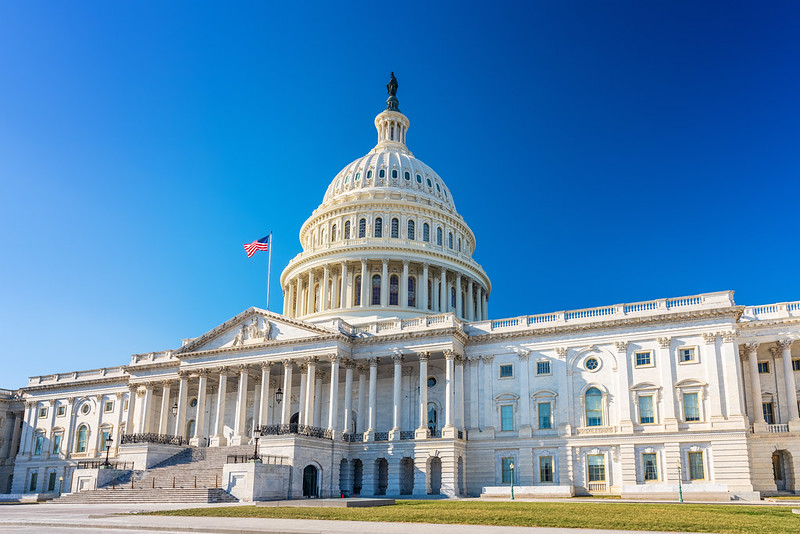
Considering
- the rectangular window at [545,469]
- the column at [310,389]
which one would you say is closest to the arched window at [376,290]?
the column at [310,389]

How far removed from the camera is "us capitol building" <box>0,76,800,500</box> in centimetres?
5072

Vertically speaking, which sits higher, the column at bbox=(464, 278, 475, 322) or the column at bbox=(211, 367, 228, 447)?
the column at bbox=(464, 278, 475, 322)

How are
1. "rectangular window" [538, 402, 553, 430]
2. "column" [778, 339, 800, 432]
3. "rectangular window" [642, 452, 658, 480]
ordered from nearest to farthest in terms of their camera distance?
"rectangular window" [642, 452, 658, 480], "column" [778, 339, 800, 432], "rectangular window" [538, 402, 553, 430]

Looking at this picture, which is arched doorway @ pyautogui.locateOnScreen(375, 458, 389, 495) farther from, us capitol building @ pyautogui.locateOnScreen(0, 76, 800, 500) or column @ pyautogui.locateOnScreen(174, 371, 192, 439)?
column @ pyautogui.locateOnScreen(174, 371, 192, 439)

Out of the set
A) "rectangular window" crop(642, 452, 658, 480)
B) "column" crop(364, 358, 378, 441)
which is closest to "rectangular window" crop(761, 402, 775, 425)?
"rectangular window" crop(642, 452, 658, 480)

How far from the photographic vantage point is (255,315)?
6350 cm

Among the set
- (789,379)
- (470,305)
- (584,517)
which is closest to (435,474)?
(789,379)

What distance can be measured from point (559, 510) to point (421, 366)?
28.4 meters

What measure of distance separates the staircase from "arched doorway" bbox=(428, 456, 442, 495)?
558 inches

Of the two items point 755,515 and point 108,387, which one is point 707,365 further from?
A: point 108,387

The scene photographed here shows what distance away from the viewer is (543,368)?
57.4 metres

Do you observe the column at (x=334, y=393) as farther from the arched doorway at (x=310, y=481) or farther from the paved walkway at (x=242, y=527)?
the paved walkway at (x=242, y=527)

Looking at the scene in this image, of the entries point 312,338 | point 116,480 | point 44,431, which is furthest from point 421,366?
point 44,431

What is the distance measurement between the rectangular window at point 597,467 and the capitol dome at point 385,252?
2739cm
